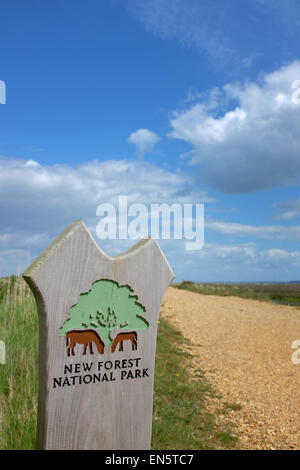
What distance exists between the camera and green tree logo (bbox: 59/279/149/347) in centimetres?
327

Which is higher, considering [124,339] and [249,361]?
[124,339]

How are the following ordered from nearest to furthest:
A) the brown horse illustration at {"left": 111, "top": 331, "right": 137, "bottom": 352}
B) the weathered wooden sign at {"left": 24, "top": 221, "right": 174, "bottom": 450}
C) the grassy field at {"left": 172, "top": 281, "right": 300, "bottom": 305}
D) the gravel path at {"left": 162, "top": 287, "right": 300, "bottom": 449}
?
the weathered wooden sign at {"left": 24, "top": 221, "right": 174, "bottom": 450}
the brown horse illustration at {"left": 111, "top": 331, "right": 137, "bottom": 352}
the gravel path at {"left": 162, "top": 287, "right": 300, "bottom": 449}
the grassy field at {"left": 172, "top": 281, "right": 300, "bottom": 305}

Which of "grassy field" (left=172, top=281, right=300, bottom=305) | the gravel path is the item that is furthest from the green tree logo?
"grassy field" (left=172, top=281, right=300, bottom=305)

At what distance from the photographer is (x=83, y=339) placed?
327 centimetres

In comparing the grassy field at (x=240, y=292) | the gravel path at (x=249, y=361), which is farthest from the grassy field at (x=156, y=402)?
the grassy field at (x=240, y=292)

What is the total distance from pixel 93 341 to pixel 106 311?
0.88 ft

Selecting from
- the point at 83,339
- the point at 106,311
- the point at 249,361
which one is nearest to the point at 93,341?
the point at 83,339

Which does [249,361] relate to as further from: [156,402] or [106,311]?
[106,311]

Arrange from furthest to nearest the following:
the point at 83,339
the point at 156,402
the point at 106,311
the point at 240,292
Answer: the point at 240,292
the point at 156,402
the point at 106,311
the point at 83,339

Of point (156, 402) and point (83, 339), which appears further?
point (156, 402)

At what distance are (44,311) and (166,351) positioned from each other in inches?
278

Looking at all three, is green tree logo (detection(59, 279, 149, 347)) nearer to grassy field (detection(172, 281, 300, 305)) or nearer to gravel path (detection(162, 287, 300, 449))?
gravel path (detection(162, 287, 300, 449))

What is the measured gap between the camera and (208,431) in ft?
19.2
